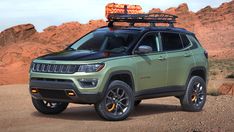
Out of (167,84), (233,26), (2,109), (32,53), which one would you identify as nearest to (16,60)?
(32,53)

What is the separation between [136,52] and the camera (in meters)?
11.0

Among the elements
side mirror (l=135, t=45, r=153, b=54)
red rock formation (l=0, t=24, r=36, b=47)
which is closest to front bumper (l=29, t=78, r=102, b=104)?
side mirror (l=135, t=45, r=153, b=54)

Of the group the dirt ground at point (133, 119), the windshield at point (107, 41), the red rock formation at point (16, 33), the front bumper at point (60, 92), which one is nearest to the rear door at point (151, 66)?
the windshield at point (107, 41)

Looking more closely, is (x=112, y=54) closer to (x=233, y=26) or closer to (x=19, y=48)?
(x=19, y=48)

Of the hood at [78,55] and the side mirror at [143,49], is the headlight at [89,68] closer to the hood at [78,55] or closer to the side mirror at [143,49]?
the hood at [78,55]

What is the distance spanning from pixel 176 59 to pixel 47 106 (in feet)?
9.35

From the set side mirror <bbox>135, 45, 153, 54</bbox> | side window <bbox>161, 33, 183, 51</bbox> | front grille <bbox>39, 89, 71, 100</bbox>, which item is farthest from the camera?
side window <bbox>161, 33, 183, 51</bbox>

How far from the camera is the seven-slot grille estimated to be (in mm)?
10141

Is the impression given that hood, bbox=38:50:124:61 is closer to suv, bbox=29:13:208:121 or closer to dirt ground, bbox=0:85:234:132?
suv, bbox=29:13:208:121

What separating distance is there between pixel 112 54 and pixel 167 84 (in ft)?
5.51

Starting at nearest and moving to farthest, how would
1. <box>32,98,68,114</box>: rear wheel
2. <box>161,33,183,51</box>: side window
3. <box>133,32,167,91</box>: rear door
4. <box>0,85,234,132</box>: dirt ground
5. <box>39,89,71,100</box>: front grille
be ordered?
1. <box>0,85,234,132</box>: dirt ground
2. <box>39,89,71,100</box>: front grille
3. <box>133,32,167,91</box>: rear door
4. <box>32,98,68,114</box>: rear wheel
5. <box>161,33,183,51</box>: side window

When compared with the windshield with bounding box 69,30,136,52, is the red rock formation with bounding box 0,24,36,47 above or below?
below

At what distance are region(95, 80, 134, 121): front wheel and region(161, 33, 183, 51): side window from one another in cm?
168

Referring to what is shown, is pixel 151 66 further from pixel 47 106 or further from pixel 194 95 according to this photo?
pixel 47 106
